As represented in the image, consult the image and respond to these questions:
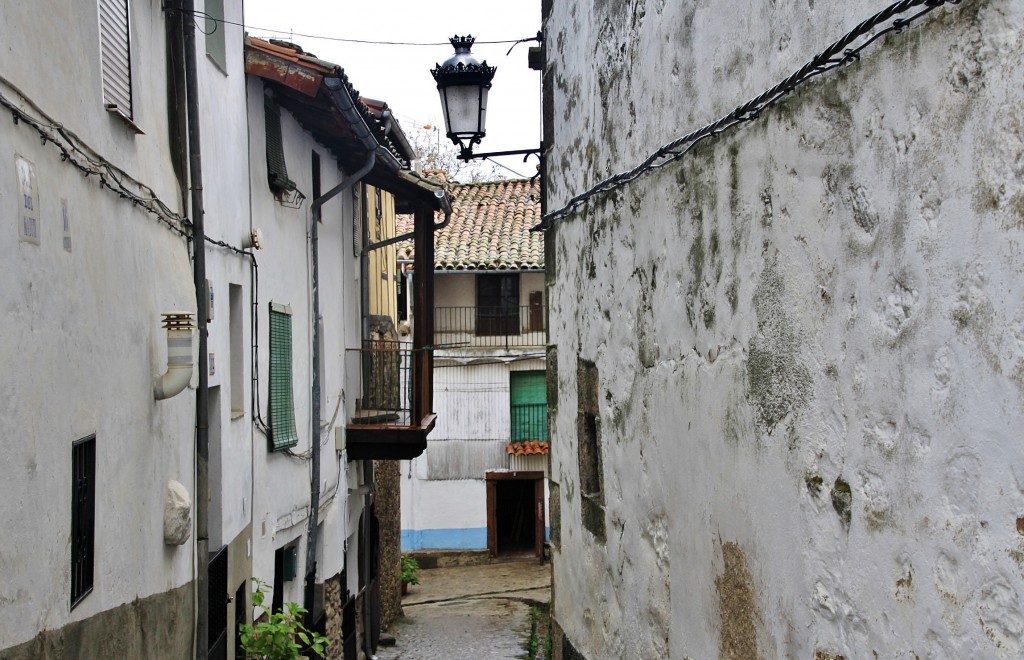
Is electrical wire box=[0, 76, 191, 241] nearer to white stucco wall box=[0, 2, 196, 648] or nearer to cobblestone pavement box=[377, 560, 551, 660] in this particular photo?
white stucco wall box=[0, 2, 196, 648]

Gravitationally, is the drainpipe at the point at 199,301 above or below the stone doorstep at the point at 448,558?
above

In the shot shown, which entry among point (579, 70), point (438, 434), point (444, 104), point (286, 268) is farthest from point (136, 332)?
point (438, 434)

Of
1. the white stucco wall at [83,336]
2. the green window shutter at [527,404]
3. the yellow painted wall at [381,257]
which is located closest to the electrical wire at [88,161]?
the white stucco wall at [83,336]

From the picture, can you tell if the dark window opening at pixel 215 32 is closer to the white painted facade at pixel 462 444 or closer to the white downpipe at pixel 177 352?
the white downpipe at pixel 177 352

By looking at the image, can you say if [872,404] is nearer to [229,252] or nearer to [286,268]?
[229,252]

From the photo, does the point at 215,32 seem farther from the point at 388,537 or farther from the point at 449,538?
the point at 449,538

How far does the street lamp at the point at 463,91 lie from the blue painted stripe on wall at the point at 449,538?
1644 centimetres

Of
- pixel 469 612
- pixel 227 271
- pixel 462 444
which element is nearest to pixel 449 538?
pixel 462 444

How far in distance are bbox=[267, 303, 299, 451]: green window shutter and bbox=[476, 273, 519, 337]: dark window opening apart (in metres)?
12.9

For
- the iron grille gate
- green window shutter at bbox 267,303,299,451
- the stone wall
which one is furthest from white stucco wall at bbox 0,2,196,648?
the stone wall

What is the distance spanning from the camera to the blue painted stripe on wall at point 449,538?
2411 centimetres

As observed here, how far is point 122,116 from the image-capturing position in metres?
5.85

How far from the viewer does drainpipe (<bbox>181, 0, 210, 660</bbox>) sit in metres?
7.50

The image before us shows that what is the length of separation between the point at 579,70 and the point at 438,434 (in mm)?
17970
